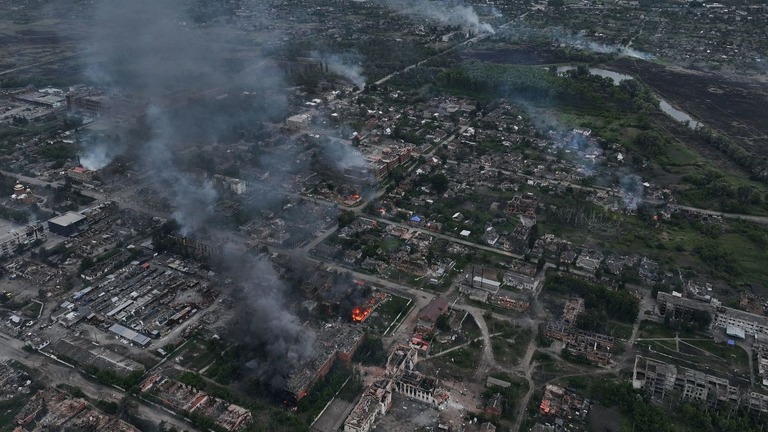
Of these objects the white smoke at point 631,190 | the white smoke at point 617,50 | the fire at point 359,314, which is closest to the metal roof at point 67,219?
the fire at point 359,314

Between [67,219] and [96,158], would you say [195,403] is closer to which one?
[67,219]

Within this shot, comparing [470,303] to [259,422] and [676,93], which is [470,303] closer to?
[259,422]

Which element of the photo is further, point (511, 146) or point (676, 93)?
point (676, 93)

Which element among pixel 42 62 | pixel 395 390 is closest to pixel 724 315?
pixel 395 390

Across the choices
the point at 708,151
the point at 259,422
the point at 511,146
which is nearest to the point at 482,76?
the point at 511,146

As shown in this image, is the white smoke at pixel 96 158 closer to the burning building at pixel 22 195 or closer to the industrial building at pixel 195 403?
the burning building at pixel 22 195

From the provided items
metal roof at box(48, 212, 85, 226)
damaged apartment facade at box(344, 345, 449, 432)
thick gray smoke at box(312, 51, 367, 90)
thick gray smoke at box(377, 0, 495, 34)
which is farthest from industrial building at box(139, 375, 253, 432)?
thick gray smoke at box(377, 0, 495, 34)
